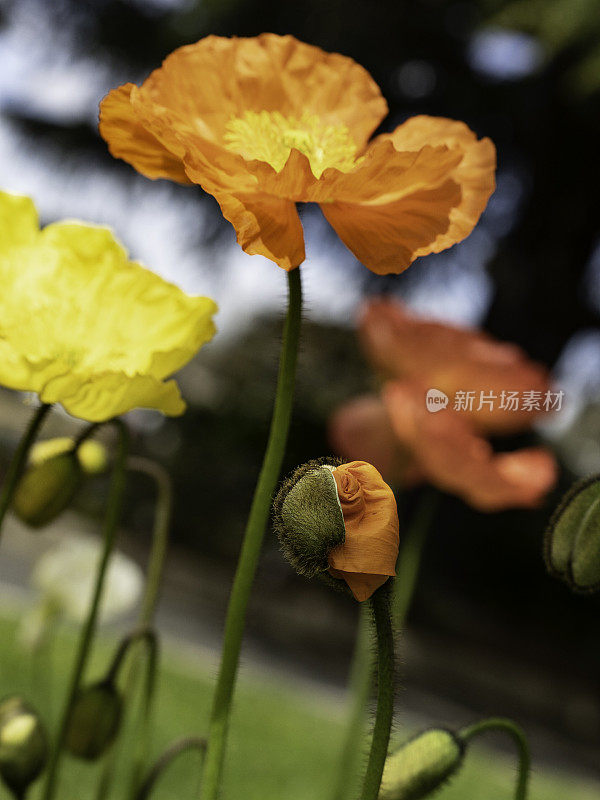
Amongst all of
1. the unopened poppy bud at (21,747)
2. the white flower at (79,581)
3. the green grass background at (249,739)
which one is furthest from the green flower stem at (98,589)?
the green grass background at (249,739)

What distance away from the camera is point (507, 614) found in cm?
381

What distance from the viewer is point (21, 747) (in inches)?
11.1

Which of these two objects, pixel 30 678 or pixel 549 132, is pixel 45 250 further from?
pixel 549 132

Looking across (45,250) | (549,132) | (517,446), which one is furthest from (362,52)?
(45,250)

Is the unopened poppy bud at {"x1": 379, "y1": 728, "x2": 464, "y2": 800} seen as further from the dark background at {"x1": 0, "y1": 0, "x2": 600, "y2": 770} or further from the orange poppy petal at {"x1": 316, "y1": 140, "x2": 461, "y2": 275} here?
the dark background at {"x1": 0, "y1": 0, "x2": 600, "y2": 770}

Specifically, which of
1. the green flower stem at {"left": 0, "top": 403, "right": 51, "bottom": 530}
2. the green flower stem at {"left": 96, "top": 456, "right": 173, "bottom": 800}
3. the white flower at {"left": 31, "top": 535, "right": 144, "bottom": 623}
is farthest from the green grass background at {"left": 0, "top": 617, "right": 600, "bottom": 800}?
the green flower stem at {"left": 0, "top": 403, "right": 51, "bottom": 530}

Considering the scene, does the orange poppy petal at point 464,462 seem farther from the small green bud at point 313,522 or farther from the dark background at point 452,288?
the dark background at point 452,288

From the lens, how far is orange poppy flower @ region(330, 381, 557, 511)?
0.40 meters

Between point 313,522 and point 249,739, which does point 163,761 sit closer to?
point 313,522

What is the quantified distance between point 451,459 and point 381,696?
221 millimetres

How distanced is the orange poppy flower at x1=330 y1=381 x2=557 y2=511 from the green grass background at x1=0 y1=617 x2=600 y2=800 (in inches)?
16.1

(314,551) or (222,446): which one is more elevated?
(314,551)

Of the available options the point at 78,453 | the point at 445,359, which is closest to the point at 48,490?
the point at 78,453

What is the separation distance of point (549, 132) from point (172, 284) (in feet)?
12.1
